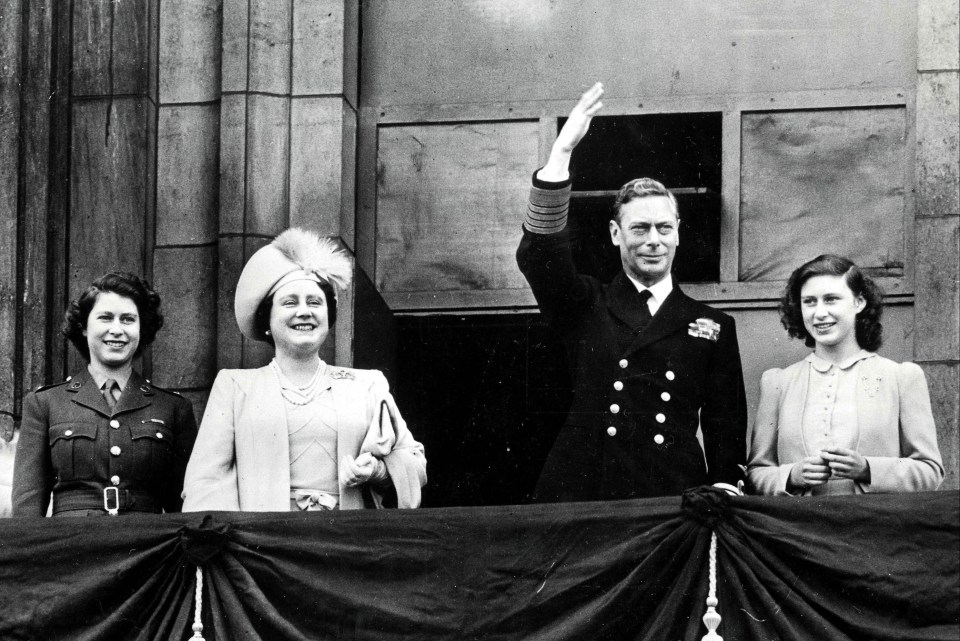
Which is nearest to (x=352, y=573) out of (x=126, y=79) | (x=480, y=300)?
(x=480, y=300)

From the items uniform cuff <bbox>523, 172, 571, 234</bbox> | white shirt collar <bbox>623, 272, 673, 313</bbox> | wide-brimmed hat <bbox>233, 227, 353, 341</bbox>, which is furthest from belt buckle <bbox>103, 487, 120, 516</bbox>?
white shirt collar <bbox>623, 272, 673, 313</bbox>

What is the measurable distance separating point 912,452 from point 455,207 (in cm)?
331

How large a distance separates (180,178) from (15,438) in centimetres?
174

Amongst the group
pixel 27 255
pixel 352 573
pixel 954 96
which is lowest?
pixel 352 573

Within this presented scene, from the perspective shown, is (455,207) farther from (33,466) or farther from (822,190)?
(33,466)

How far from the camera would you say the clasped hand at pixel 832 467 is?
845cm

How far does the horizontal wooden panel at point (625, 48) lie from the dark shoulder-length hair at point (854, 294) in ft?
7.31

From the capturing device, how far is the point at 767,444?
8.91 m

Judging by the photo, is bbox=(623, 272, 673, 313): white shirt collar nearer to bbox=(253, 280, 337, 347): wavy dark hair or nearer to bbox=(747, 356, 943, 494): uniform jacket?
bbox=(747, 356, 943, 494): uniform jacket

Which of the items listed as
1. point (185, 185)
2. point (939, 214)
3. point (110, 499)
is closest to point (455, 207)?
point (185, 185)

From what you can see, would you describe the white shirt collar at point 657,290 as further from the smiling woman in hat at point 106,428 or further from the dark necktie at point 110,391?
the dark necktie at point 110,391

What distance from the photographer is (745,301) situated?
35.3 ft

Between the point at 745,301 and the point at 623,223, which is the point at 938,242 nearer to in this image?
the point at 745,301

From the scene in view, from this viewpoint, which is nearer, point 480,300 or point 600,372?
point 600,372
